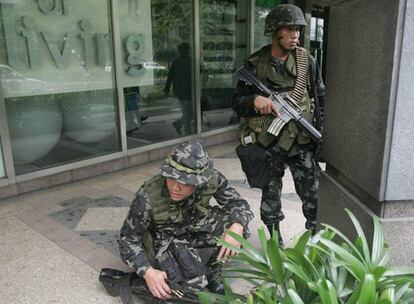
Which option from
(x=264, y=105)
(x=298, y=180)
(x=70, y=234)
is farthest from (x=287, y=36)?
(x=70, y=234)

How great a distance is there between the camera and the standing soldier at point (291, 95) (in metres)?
2.72

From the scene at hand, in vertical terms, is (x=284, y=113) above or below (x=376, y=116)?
below

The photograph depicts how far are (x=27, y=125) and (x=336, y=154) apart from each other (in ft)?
Answer: 11.1

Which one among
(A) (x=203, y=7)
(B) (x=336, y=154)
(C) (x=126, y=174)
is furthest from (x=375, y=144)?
(A) (x=203, y=7)

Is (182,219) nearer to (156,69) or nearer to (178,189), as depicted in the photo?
(178,189)

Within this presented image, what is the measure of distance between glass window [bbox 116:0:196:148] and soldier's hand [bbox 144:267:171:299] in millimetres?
3171

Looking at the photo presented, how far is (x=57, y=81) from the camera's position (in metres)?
4.51

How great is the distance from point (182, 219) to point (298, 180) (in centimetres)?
87

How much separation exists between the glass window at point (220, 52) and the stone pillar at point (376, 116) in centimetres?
405

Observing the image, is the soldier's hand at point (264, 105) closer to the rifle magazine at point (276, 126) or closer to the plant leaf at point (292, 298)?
the rifle magazine at point (276, 126)

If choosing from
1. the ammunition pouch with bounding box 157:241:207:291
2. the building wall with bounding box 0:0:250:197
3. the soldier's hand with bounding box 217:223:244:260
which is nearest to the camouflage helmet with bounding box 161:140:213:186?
the soldier's hand with bounding box 217:223:244:260

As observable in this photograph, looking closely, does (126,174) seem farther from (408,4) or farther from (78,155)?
(408,4)

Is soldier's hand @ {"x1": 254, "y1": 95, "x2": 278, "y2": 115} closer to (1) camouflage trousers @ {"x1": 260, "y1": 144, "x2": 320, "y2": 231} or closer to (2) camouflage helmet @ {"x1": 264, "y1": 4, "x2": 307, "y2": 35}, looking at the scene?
(1) camouflage trousers @ {"x1": 260, "y1": 144, "x2": 320, "y2": 231}

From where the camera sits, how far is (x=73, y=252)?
121 inches
